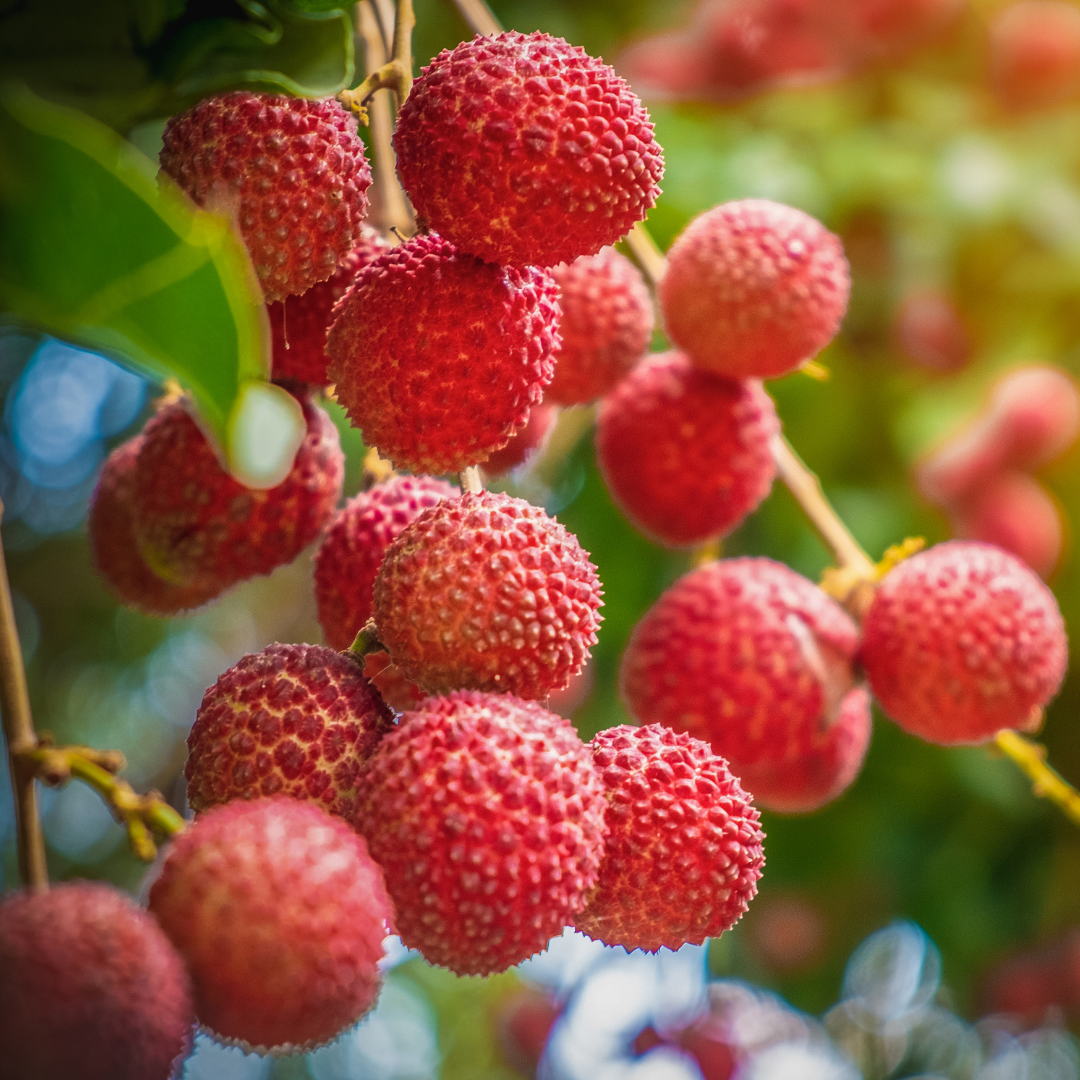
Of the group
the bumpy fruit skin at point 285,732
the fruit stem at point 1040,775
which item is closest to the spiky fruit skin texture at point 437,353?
the bumpy fruit skin at point 285,732

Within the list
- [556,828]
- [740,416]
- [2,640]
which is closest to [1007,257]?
[740,416]

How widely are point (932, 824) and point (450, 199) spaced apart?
149 cm

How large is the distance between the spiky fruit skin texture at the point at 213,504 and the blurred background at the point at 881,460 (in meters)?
0.69

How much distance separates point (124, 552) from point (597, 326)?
1.42 feet

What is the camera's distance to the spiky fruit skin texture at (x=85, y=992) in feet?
1.34

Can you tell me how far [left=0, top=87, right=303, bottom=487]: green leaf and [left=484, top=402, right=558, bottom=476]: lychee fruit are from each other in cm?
54

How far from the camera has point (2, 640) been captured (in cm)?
51

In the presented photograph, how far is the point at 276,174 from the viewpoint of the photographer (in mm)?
630

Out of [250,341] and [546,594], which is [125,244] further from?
[546,594]

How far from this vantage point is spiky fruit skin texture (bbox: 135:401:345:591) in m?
0.81

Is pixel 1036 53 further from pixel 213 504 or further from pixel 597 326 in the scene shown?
pixel 213 504

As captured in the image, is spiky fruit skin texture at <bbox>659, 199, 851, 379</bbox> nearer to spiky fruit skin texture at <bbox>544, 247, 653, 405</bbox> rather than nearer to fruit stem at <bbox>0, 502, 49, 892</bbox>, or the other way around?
spiky fruit skin texture at <bbox>544, 247, 653, 405</bbox>

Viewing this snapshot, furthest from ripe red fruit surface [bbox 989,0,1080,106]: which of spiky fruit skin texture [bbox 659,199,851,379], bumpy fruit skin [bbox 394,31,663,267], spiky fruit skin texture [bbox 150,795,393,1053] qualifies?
spiky fruit skin texture [bbox 150,795,393,1053]

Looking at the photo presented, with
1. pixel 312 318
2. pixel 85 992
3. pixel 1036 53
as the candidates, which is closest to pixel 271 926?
pixel 85 992
